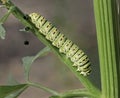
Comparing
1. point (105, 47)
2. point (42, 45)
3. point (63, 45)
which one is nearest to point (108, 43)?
point (105, 47)

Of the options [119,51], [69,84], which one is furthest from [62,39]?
[69,84]

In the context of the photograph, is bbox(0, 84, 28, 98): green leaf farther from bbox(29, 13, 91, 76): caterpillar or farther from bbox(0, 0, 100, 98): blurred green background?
bbox(0, 0, 100, 98): blurred green background

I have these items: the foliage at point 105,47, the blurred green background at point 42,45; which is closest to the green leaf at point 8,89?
the foliage at point 105,47

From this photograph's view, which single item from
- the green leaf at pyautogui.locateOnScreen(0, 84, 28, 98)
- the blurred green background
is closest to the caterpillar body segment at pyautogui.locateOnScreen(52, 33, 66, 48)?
the green leaf at pyautogui.locateOnScreen(0, 84, 28, 98)

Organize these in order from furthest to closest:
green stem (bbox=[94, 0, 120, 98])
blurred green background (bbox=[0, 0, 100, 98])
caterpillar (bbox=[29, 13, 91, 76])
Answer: blurred green background (bbox=[0, 0, 100, 98])
caterpillar (bbox=[29, 13, 91, 76])
green stem (bbox=[94, 0, 120, 98])

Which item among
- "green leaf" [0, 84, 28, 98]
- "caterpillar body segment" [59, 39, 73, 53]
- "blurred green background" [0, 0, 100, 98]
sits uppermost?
"blurred green background" [0, 0, 100, 98]

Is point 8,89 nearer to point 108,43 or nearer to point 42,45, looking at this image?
point 108,43
